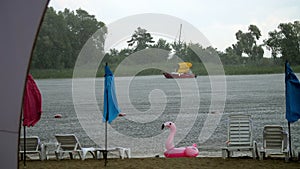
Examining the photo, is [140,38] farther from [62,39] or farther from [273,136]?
[273,136]

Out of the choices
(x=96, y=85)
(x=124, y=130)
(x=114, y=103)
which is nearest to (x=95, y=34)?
(x=96, y=85)

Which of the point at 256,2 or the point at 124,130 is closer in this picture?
the point at 124,130

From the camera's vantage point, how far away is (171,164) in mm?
8484

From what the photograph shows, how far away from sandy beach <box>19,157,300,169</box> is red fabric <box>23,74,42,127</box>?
0.71 metres

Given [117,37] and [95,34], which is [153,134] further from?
[95,34]

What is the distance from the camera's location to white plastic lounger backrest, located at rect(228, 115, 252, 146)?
8211 millimetres

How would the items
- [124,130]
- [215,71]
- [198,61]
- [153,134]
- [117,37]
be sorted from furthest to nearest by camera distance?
[215,71] → [198,61] → [117,37] → [124,130] → [153,134]

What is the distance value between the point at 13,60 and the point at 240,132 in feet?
17.5

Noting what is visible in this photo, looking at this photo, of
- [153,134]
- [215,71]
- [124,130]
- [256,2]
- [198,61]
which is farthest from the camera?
[256,2]

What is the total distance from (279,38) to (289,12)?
15333 mm

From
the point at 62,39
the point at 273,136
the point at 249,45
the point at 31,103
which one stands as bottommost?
the point at 273,136

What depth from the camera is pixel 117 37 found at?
51.4 metres

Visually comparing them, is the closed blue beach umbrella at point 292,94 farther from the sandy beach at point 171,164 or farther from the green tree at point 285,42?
the green tree at point 285,42

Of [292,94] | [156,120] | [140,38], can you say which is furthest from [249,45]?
[292,94]
